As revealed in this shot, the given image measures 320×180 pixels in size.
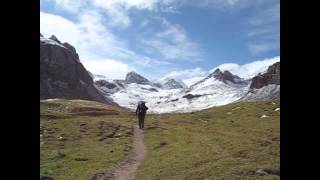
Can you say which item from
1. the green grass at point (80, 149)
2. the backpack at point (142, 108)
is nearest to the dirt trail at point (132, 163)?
the green grass at point (80, 149)

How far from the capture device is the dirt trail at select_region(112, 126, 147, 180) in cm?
3242

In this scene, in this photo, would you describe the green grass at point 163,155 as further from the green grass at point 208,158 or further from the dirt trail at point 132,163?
the dirt trail at point 132,163

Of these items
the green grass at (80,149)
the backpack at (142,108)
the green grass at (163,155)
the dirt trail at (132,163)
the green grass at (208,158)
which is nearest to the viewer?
the green grass at (208,158)

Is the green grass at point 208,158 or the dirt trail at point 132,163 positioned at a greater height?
the green grass at point 208,158

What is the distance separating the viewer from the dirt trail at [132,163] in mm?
32419

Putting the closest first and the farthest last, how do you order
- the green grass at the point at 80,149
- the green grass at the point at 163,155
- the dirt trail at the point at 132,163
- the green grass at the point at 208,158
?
1. the green grass at the point at 208,158
2. the green grass at the point at 163,155
3. the dirt trail at the point at 132,163
4. the green grass at the point at 80,149

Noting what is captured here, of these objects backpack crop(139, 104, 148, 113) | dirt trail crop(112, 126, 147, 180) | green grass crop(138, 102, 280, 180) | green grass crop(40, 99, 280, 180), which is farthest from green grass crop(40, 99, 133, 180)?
backpack crop(139, 104, 148, 113)

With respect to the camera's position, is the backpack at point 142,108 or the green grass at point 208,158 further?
the backpack at point 142,108

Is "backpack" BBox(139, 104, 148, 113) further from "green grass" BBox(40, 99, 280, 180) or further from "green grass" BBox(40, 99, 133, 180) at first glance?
"green grass" BBox(40, 99, 133, 180)
